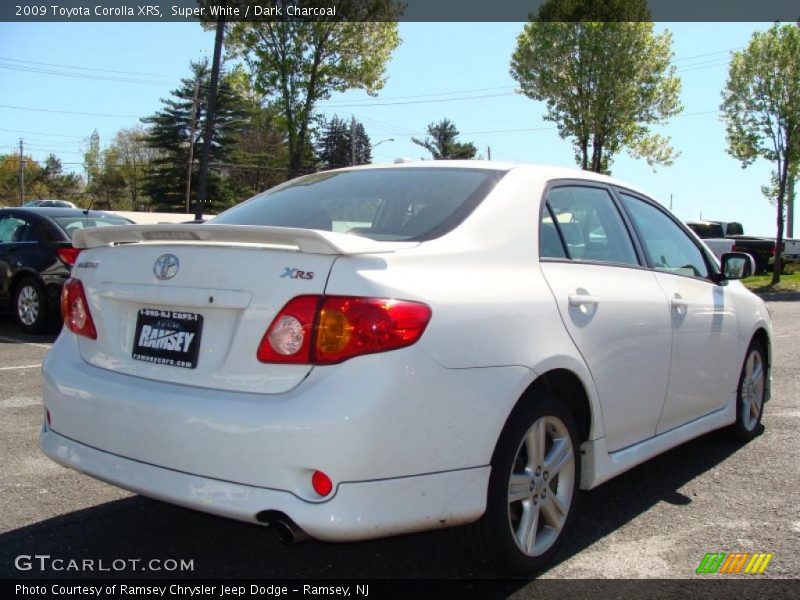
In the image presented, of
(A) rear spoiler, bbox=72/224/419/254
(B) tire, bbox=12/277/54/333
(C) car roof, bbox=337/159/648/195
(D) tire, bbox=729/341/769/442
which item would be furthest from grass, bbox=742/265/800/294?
(A) rear spoiler, bbox=72/224/419/254

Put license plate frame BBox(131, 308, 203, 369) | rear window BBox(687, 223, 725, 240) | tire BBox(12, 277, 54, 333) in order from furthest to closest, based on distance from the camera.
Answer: rear window BBox(687, 223, 725, 240)
tire BBox(12, 277, 54, 333)
license plate frame BBox(131, 308, 203, 369)

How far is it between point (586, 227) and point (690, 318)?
872 millimetres

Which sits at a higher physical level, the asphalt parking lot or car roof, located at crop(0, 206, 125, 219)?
car roof, located at crop(0, 206, 125, 219)

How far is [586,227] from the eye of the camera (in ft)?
12.3

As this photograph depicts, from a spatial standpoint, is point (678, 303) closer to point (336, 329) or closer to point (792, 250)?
point (336, 329)

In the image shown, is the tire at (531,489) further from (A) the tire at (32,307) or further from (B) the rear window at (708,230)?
(B) the rear window at (708,230)

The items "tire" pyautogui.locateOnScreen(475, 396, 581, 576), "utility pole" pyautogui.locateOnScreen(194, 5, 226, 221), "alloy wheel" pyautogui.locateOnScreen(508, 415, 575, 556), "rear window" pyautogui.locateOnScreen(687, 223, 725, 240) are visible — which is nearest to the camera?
"tire" pyautogui.locateOnScreen(475, 396, 581, 576)

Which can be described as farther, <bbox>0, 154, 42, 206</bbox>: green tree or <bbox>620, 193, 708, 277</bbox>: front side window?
<bbox>0, 154, 42, 206</bbox>: green tree

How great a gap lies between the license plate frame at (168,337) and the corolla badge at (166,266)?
0.42 ft

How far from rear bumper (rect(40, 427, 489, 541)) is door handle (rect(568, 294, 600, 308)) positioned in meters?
0.88

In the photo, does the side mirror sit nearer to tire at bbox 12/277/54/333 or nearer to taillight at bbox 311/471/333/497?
taillight at bbox 311/471/333/497

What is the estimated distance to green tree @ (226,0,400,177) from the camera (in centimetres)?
2172

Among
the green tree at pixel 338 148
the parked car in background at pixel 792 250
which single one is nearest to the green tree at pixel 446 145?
the green tree at pixel 338 148

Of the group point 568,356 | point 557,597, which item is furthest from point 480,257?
point 557,597
